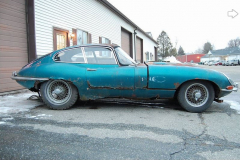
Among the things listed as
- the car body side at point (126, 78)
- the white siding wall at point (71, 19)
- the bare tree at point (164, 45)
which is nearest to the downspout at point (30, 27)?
the white siding wall at point (71, 19)

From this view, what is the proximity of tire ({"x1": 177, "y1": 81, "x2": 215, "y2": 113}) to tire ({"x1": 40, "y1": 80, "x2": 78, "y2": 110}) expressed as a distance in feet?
7.06

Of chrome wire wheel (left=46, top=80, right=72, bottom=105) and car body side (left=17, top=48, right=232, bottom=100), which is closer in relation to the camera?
car body side (left=17, top=48, right=232, bottom=100)

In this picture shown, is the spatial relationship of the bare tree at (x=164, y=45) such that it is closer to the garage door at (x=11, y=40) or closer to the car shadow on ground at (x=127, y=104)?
the garage door at (x=11, y=40)

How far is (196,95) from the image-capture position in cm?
351

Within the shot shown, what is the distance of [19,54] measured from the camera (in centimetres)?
621

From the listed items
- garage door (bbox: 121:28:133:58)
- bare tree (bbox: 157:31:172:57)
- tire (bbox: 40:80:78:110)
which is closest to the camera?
tire (bbox: 40:80:78:110)

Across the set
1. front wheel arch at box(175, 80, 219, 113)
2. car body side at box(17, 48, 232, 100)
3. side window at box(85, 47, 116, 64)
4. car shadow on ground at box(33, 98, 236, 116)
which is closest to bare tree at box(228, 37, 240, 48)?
car shadow on ground at box(33, 98, 236, 116)

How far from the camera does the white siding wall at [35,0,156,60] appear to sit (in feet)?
22.9

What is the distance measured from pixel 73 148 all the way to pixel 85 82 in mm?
1695

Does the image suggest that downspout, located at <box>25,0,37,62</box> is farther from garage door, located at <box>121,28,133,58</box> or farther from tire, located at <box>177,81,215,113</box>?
garage door, located at <box>121,28,133,58</box>

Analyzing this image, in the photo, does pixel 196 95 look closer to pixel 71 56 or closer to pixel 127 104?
pixel 127 104

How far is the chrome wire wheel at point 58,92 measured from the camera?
3.74m

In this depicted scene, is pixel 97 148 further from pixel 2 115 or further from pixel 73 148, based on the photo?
pixel 2 115

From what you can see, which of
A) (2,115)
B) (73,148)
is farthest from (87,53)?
(73,148)
